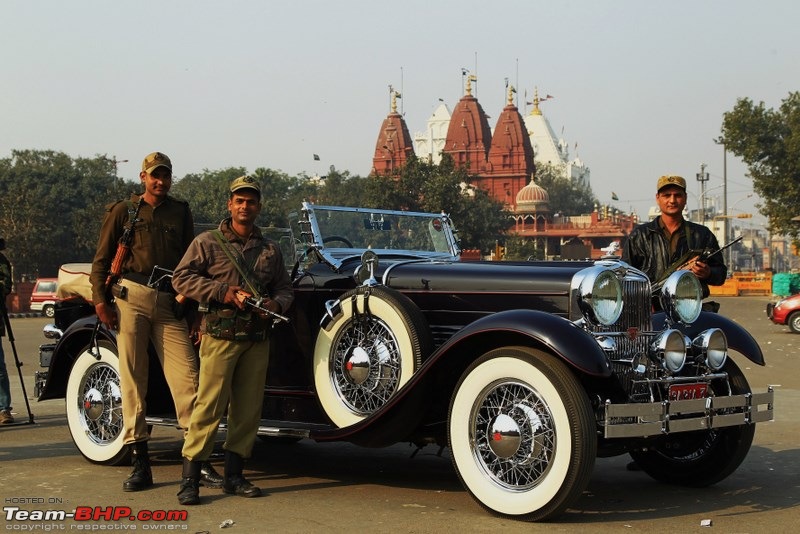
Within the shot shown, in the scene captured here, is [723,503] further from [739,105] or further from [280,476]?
[739,105]

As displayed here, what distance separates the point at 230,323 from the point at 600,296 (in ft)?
6.58

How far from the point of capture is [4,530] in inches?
202

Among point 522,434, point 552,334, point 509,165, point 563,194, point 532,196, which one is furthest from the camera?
point 563,194

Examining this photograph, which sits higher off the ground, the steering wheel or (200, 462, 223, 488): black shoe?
the steering wheel

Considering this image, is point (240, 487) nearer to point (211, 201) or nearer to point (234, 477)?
point (234, 477)

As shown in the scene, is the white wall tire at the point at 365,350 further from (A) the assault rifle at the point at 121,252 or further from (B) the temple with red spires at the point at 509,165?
(B) the temple with red spires at the point at 509,165

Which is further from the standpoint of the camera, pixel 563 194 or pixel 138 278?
pixel 563 194

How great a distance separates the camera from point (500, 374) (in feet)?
17.6

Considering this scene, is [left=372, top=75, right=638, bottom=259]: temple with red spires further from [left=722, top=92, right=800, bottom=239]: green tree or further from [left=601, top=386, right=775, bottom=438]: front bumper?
[left=601, top=386, right=775, bottom=438]: front bumper

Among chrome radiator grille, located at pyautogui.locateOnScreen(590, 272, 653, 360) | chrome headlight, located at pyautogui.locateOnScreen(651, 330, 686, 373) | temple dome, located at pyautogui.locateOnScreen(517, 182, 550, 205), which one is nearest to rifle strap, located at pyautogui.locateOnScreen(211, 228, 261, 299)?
chrome radiator grille, located at pyautogui.locateOnScreen(590, 272, 653, 360)

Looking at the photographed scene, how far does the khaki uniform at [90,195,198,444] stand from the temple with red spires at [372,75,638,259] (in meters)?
94.5

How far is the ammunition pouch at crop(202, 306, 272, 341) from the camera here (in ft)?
19.0

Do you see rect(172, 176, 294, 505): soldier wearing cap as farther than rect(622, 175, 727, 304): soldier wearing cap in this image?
No

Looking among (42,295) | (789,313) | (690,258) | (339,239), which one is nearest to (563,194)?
(42,295)
